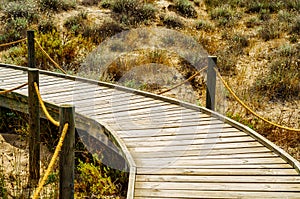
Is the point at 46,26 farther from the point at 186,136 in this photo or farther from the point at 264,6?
the point at 186,136

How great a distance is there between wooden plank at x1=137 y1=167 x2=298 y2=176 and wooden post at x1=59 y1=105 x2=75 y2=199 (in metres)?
0.87

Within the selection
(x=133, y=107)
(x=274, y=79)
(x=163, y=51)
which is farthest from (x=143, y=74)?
(x=133, y=107)

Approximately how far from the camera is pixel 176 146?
484 cm

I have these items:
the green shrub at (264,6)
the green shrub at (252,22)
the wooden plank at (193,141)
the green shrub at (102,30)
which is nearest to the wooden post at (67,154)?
the wooden plank at (193,141)

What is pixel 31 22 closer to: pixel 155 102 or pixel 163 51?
pixel 163 51

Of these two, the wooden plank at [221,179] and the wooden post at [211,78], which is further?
the wooden post at [211,78]

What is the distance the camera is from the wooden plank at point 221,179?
3953mm

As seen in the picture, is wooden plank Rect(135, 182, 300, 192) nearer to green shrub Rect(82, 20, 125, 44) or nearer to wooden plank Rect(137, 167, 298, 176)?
wooden plank Rect(137, 167, 298, 176)

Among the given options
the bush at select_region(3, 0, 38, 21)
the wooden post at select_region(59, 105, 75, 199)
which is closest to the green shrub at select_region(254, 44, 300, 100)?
the wooden post at select_region(59, 105, 75, 199)

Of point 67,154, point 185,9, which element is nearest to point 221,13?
point 185,9

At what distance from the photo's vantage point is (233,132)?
5.39 metres

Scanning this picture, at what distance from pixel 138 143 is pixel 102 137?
0.79 m

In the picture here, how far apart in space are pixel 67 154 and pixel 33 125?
234 cm

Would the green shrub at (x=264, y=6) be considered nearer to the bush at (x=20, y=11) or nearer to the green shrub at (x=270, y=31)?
the green shrub at (x=270, y=31)
